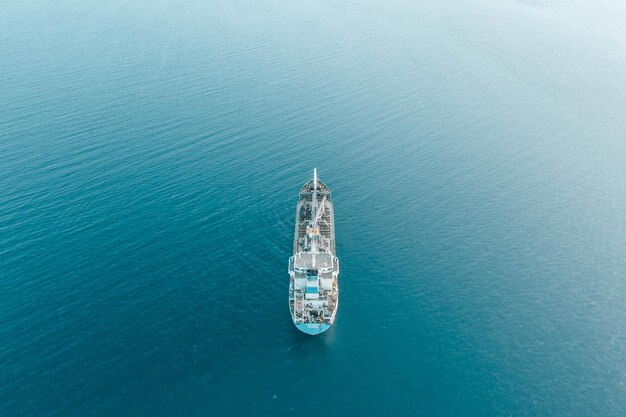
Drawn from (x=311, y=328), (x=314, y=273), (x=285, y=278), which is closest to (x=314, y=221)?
(x=285, y=278)

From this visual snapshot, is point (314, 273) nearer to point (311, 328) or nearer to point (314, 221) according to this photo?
point (311, 328)

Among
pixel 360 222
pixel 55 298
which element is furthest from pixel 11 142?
pixel 360 222

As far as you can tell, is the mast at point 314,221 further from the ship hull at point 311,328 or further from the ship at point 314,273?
the ship hull at point 311,328

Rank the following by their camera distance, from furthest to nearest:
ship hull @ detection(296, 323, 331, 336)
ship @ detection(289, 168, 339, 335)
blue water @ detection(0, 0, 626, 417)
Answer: ship @ detection(289, 168, 339, 335) < ship hull @ detection(296, 323, 331, 336) < blue water @ detection(0, 0, 626, 417)

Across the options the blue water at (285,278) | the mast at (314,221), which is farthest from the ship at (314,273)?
the blue water at (285,278)

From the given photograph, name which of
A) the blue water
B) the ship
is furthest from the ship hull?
the blue water

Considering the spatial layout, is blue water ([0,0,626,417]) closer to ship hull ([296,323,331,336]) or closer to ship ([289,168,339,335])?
ship hull ([296,323,331,336])

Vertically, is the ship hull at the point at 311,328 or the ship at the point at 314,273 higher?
the ship at the point at 314,273

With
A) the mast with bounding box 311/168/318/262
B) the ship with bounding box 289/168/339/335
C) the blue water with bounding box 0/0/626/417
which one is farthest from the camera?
the mast with bounding box 311/168/318/262
